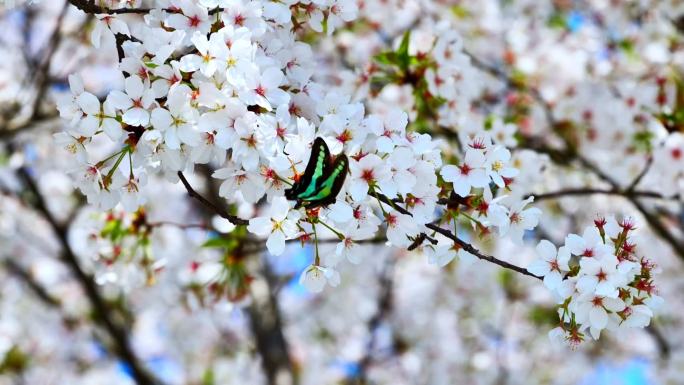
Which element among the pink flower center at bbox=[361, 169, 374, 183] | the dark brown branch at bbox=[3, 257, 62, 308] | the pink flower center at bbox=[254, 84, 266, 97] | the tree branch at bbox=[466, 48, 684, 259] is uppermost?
the tree branch at bbox=[466, 48, 684, 259]

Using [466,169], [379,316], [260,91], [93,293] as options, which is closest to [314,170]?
[260,91]

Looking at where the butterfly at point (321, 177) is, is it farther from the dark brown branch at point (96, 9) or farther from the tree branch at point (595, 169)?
the tree branch at point (595, 169)

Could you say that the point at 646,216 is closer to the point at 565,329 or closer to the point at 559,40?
the point at 565,329

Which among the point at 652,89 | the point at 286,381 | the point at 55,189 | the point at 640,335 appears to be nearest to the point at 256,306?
the point at 286,381

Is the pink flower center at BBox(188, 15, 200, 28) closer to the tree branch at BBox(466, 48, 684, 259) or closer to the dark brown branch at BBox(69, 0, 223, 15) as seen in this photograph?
the dark brown branch at BBox(69, 0, 223, 15)

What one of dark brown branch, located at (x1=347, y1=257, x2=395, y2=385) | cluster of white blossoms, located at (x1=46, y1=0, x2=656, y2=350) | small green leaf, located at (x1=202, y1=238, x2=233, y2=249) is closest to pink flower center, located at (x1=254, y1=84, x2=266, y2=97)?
cluster of white blossoms, located at (x1=46, y1=0, x2=656, y2=350)

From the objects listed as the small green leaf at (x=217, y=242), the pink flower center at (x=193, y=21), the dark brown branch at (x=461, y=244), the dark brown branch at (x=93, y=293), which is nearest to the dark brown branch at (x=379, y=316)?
the dark brown branch at (x=93, y=293)
